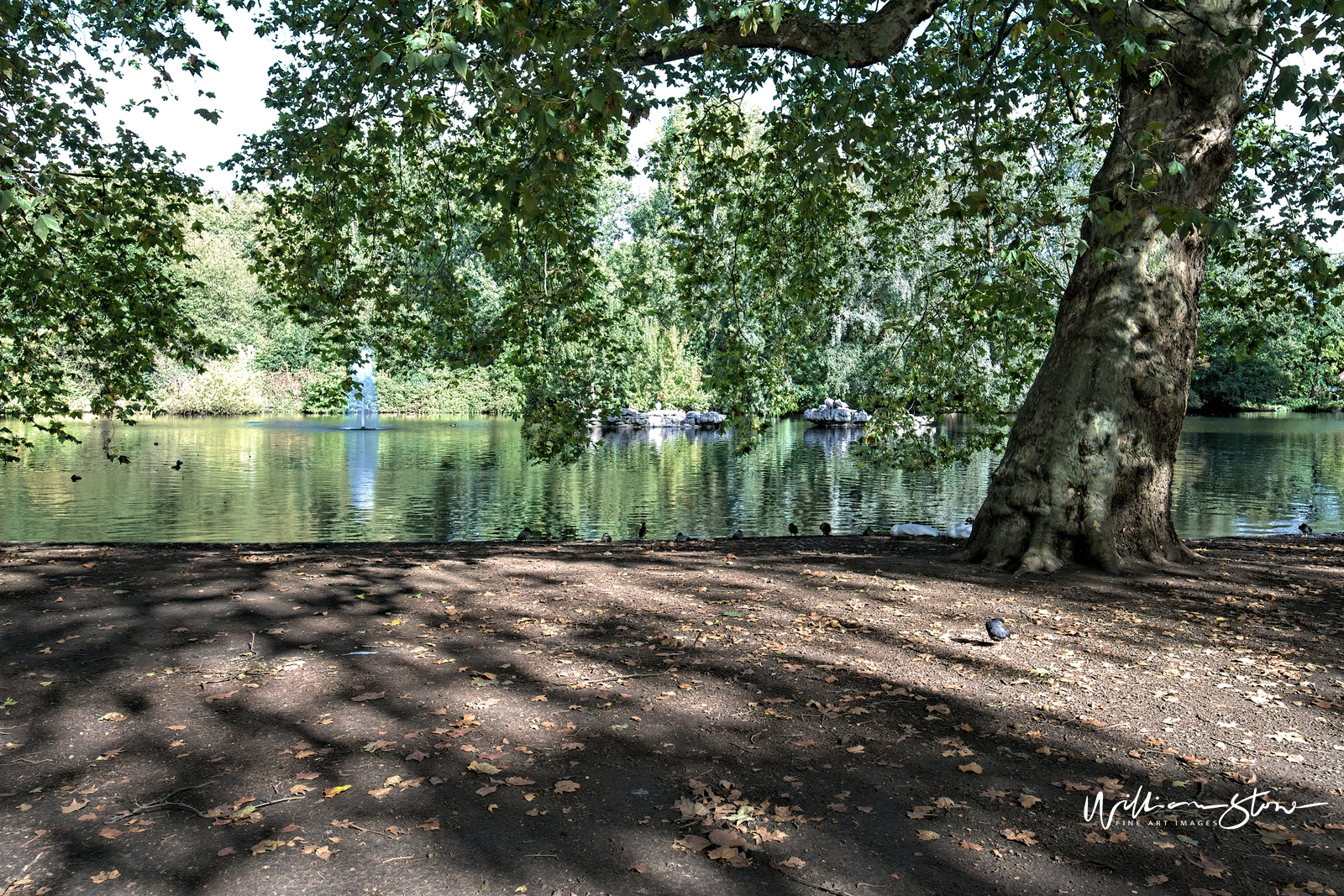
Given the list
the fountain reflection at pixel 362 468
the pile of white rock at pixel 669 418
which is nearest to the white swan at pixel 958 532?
the fountain reflection at pixel 362 468

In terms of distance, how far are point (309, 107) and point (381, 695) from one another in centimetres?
771

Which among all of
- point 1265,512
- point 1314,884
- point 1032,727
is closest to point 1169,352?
point 1032,727

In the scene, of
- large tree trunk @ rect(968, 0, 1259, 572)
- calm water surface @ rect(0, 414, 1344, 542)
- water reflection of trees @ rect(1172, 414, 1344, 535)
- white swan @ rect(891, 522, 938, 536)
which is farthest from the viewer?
water reflection of trees @ rect(1172, 414, 1344, 535)

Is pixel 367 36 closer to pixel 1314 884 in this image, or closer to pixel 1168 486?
pixel 1168 486

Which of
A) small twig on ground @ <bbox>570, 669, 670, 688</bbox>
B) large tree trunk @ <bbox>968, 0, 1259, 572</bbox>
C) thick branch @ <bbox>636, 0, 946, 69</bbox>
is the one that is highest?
thick branch @ <bbox>636, 0, 946, 69</bbox>

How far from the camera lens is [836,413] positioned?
5109cm

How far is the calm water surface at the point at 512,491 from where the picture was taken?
16.1 metres

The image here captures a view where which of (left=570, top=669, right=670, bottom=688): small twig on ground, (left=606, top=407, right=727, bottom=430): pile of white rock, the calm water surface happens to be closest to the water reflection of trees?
the calm water surface

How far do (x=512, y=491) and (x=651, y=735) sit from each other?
17583mm

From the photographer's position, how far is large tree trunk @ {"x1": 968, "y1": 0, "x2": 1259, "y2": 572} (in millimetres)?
7000

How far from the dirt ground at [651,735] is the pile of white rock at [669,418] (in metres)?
41.1

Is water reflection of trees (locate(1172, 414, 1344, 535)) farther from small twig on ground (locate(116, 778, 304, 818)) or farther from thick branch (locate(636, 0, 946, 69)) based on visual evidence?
small twig on ground (locate(116, 778, 304, 818))

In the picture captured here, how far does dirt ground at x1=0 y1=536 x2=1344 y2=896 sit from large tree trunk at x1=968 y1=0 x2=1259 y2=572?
2.70 feet

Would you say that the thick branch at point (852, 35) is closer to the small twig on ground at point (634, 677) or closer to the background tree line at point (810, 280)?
the background tree line at point (810, 280)
